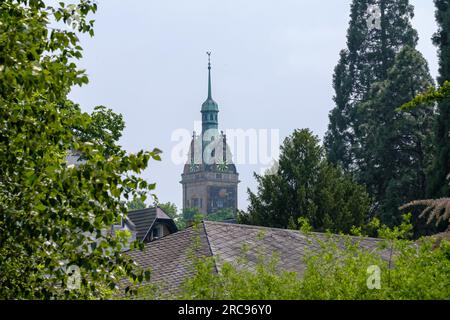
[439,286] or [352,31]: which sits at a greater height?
[352,31]

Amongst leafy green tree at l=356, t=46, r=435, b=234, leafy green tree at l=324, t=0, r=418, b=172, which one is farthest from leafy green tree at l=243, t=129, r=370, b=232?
leafy green tree at l=324, t=0, r=418, b=172

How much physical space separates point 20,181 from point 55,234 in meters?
1.16

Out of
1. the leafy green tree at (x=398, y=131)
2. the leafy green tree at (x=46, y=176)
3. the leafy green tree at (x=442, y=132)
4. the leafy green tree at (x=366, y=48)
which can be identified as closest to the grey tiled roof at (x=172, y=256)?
the leafy green tree at (x=46, y=176)

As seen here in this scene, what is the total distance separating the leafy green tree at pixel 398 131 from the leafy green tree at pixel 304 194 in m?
6.47

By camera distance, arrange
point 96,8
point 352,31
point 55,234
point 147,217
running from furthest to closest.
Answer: point 147,217 < point 352,31 < point 96,8 < point 55,234

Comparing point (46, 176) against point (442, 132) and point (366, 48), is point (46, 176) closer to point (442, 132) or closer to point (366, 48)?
point (442, 132)

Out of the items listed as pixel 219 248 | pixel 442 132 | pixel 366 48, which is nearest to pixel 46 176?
pixel 219 248

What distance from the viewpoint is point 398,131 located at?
53875 millimetres

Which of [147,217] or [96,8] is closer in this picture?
[96,8]

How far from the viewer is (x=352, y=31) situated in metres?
65.2

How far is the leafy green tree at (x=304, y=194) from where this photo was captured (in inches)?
1783
